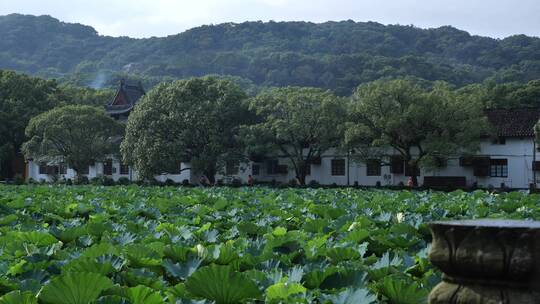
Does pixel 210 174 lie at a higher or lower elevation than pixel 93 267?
lower

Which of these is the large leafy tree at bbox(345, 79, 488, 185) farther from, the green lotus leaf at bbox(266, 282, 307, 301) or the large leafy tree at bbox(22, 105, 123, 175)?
the green lotus leaf at bbox(266, 282, 307, 301)

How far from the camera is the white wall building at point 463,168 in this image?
4016cm

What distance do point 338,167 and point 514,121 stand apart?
12.6 m

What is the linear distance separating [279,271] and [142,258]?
80 centimetres

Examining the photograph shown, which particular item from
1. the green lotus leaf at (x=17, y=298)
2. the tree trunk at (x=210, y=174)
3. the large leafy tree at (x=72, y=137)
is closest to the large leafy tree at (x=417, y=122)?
the tree trunk at (x=210, y=174)

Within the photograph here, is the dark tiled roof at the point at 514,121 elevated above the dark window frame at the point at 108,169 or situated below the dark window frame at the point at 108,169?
above

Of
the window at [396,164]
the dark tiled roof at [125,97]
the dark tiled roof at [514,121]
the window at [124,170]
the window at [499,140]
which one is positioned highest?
the dark tiled roof at [125,97]

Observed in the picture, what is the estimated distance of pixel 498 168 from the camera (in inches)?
1622

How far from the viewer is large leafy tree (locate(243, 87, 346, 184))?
130ft

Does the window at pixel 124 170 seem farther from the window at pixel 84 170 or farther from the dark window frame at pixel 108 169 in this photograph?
the window at pixel 84 170

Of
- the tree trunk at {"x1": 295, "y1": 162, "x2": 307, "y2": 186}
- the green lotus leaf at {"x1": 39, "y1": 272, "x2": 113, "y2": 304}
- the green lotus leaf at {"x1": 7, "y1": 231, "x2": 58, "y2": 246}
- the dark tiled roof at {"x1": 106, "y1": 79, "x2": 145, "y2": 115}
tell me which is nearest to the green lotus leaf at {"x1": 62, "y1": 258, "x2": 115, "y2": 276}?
the green lotus leaf at {"x1": 39, "y1": 272, "x2": 113, "y2": 304}

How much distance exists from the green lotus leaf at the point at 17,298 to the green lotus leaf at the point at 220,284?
0.59 metres

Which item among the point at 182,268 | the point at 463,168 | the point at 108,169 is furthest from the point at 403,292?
the point at 108,169

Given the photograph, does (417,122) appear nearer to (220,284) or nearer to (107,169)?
(107,169)
